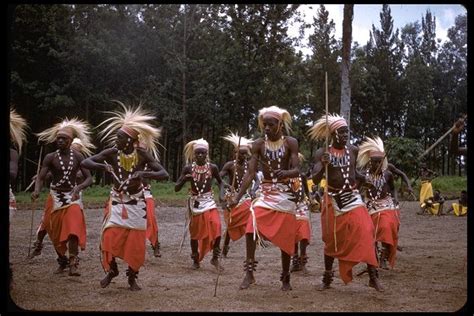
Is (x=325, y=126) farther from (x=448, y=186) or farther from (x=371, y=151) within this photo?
(x=448, y=186)

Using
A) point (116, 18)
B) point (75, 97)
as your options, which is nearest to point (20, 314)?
point (75, 97)

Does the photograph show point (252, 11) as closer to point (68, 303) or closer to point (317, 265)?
point (317, 265)

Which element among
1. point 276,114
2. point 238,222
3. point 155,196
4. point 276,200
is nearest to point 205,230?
point 238,222

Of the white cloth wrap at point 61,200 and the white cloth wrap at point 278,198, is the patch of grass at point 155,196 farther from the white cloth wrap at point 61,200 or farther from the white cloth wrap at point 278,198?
the white cloth wrap at point 278,198

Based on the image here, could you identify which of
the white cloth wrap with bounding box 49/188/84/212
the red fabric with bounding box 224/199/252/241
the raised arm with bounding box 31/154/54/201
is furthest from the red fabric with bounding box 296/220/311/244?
the raised arm with bounding box 31/154/54/201

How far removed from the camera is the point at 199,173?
28.9ft

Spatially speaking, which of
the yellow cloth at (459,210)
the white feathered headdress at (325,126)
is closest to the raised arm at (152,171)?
the white feathered headdress at (325,126)

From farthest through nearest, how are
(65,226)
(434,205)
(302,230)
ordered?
(434,205) → (302,230) → (65,226)

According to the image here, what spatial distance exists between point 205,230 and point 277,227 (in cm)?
210

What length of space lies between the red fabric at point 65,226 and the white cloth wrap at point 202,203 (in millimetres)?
1702

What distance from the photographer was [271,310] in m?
5.47

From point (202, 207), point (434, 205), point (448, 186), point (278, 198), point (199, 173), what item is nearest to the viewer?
point (278, 198)

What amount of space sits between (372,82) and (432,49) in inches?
215

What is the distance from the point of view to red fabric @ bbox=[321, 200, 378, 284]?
648cm
